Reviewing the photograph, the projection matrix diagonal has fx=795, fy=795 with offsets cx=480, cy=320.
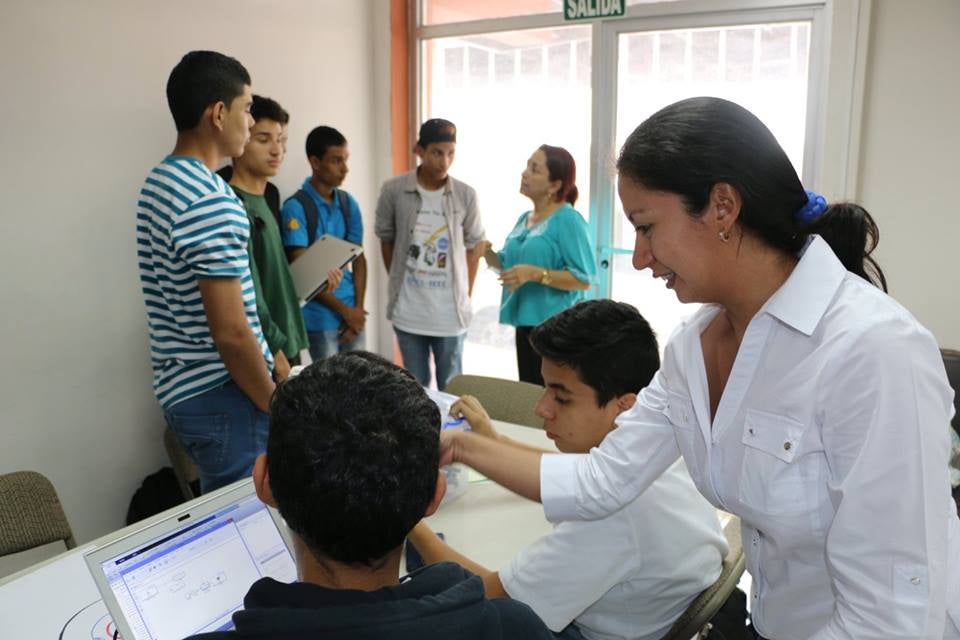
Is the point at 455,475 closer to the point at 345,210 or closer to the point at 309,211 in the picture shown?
the point at 309,211

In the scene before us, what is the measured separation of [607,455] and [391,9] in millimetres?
3836

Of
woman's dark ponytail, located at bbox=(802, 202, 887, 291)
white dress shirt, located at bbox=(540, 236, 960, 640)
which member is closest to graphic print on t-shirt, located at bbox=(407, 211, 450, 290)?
white dress shirt, located at bbox=(540, 236, 960, 640)

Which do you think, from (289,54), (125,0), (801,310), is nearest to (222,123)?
(125,0)

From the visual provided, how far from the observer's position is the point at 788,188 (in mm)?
1066

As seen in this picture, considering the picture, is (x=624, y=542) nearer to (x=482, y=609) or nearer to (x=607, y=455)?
(x=607, y=455)

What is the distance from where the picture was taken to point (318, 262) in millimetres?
3363

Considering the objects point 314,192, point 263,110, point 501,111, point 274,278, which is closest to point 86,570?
point 274,278

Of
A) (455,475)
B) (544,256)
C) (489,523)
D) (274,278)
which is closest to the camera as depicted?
(489,523)

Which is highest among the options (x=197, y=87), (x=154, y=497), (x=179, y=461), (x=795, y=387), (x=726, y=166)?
(x=197, y=87)

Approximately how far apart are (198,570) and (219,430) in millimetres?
978

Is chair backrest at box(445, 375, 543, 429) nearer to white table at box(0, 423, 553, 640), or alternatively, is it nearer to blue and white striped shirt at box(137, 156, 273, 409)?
white table at box(0, 423, 553, 640)

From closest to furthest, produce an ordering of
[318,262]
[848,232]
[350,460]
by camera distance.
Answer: [350,460] → [848,232] → [318,262]

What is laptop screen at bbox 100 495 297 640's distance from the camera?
3.72 ft

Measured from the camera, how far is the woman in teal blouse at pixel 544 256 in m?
3.58
